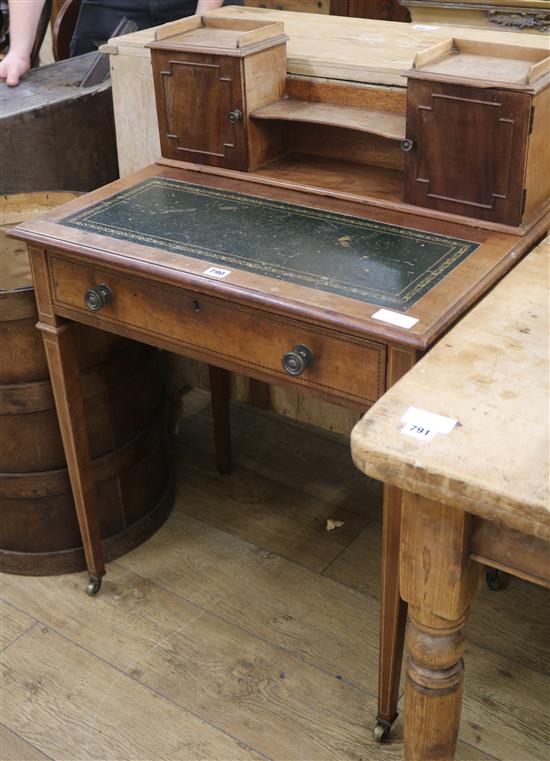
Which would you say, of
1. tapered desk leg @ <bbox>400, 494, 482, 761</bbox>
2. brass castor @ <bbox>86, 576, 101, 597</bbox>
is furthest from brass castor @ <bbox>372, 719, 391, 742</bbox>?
brass castor @ <bbox>86, 576, 101, 597</bbox>

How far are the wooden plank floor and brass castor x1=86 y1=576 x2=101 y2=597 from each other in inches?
0.7

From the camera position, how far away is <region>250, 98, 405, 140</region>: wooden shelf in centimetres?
175

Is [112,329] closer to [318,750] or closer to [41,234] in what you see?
[41,234]

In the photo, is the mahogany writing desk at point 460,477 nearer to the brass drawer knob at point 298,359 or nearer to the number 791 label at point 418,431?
the number 791 label at point 418,431

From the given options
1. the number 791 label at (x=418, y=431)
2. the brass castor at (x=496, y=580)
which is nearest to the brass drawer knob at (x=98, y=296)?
the number 791 label at (x=418, y=431)

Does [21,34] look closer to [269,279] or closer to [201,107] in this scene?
[201,107]

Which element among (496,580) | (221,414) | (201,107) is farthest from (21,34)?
(496,580)

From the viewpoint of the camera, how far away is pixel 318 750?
5.90 feet

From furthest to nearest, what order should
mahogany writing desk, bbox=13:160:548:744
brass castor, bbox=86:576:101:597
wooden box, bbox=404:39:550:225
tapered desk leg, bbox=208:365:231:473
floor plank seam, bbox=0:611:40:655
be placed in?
tapered desk leg, bbox=208:365:231:473 < brass castor, bbox=86:576:101:597 < floor plank seam, bbox=0:611:40:655 < wooden box, bbox=404:39:550:225 < mahogany writing desk, bbox=13:160:548:744

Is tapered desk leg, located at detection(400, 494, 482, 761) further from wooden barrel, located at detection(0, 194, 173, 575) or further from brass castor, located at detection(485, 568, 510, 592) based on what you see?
wooden barrel, located at detection(0, 194, 173, 575)

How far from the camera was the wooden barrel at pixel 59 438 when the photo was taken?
6.64 feet

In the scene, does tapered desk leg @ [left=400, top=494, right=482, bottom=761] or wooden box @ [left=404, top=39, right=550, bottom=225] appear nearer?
tapered desk leg @ [left=400, top=494, right=482, bottom=761]

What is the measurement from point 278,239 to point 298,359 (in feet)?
0.88

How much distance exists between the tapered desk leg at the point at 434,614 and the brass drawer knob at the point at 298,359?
1.30ft
